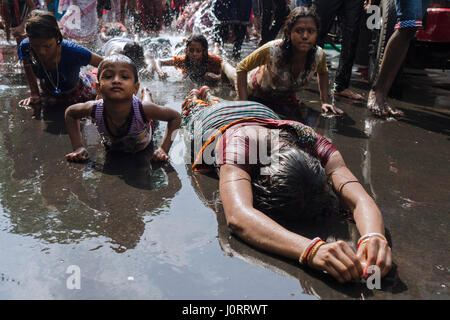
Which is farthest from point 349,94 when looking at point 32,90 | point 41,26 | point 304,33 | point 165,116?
point 32,90

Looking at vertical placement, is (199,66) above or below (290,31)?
below

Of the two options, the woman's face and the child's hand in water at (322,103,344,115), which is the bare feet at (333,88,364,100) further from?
the woman's face

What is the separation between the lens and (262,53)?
3859 millimetres

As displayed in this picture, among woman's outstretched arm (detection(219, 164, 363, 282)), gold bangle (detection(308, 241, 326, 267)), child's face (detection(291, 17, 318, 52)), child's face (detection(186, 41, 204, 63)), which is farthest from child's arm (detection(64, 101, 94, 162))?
child's face (detection(186, 41, 204, 63))

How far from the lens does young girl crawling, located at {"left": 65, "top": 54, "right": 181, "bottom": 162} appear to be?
2.78 m

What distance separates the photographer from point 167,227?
2021mm

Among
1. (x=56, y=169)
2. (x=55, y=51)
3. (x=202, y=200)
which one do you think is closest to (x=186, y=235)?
(x=202, y=200)

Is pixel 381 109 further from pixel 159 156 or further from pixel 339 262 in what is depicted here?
pixel 339 262

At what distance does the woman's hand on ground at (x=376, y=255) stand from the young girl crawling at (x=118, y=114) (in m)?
1.55

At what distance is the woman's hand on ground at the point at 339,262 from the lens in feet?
5.19

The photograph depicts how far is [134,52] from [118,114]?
3.09 meters

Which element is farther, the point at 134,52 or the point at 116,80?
the point at 134,52
